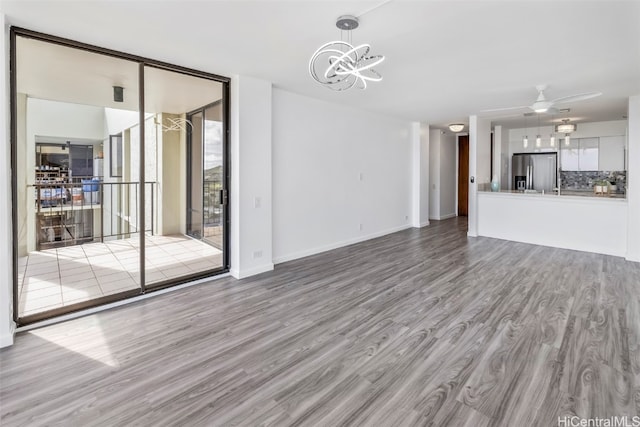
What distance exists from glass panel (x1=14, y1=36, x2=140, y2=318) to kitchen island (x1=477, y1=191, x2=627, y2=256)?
22.5 feet

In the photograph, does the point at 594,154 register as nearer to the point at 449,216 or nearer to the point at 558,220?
the point at 558,220

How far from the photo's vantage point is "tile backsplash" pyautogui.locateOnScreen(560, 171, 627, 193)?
787 cm

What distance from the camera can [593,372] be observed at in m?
2.32

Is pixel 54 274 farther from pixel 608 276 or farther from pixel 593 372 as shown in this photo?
pixel 608 276

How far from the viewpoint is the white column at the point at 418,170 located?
26.8ft

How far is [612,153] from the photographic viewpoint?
25.7 feet

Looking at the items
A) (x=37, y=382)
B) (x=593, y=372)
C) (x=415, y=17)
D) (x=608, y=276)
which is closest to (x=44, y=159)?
(x=37, y=382)

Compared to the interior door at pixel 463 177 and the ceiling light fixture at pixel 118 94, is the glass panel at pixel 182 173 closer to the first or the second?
the ceiling light fixture at pixel 118 94

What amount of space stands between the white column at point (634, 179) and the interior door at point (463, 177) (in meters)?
5.04

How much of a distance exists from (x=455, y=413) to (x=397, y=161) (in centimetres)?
634

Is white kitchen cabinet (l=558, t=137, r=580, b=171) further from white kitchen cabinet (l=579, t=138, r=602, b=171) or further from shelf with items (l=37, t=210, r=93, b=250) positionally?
shelf with items (l=37, t=210, r=93, b=250)

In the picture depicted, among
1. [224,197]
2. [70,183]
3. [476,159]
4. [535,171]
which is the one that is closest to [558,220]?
[476,159]

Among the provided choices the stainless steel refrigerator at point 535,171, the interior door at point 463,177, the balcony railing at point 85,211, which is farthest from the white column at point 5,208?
the interior door at point 463,177

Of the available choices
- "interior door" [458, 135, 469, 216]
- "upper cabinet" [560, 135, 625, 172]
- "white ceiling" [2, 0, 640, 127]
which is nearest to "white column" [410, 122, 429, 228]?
"interior door" [458, 135, 469, 216]
